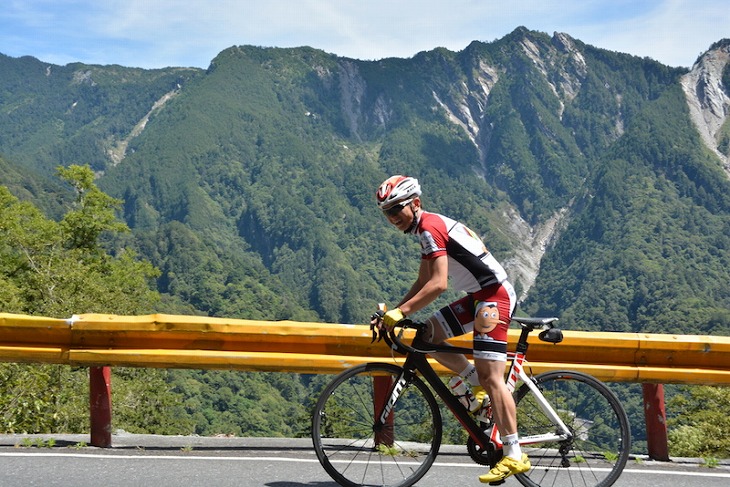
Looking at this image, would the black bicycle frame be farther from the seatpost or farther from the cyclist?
the seatpost

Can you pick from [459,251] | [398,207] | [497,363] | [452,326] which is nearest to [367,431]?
[452,326]

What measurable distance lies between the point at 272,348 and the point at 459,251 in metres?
2.17

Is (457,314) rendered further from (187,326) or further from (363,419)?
(187,326)

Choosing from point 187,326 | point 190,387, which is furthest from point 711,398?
point 190,387

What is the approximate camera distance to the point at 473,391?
5.20 meters

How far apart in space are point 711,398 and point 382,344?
20383 mm

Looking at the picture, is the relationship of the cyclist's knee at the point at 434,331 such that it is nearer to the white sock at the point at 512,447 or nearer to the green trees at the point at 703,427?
the white sock at the point at 512,447

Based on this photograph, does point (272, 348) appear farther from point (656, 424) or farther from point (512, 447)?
point (656, 424)

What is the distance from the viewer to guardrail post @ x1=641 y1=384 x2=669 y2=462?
21.6 ft

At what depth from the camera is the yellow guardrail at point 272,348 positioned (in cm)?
643

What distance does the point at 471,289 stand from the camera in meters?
5.00

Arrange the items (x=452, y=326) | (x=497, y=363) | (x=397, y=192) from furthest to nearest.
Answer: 1. (x=452, y=326)
2. (x=497, y=363)
3. (x=397, y=192)

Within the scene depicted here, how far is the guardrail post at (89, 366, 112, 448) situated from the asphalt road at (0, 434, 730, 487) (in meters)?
0.08

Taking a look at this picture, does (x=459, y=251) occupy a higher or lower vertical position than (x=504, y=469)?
higher
